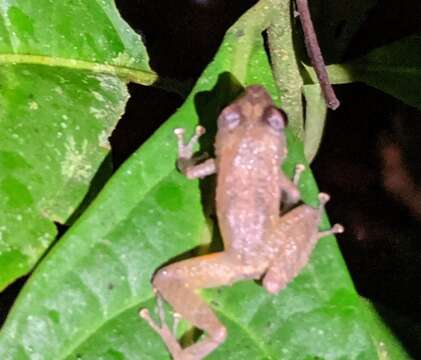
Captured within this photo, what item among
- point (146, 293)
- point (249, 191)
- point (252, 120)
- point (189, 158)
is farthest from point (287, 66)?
point (146, 293)

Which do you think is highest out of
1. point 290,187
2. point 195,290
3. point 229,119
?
point 229,119

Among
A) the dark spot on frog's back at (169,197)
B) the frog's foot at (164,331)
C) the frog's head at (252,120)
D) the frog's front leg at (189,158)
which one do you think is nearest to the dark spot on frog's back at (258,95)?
the frog's head at (252,120)

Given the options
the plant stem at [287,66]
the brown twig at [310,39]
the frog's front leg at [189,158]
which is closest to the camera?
the frog's front leg at [189,158]

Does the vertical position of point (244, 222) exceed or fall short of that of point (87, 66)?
it falls short

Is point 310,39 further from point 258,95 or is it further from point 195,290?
point 195,290

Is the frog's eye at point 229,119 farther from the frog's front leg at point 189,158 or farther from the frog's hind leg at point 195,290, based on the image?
the frog's hind leg at point 195,290

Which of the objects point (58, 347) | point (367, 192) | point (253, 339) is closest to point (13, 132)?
point (58, 347)

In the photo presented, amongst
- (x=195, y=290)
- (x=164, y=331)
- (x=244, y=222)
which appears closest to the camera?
(x=164, y=331)

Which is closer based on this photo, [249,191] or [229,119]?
[229,119]

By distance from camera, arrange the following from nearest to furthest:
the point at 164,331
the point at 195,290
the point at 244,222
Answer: the point at 164,331 → the point at 195,290 → the point at 244,222
